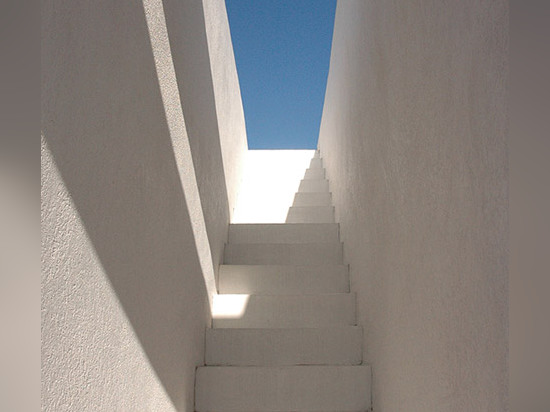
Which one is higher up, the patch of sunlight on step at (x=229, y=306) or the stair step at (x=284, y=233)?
the stair step at (x=284, y=233)

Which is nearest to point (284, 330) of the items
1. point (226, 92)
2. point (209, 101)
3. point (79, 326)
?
point (209, 101)

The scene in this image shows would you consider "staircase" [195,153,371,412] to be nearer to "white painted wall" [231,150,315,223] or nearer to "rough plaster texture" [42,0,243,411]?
"rough plaster texture" [42,0,243,411]

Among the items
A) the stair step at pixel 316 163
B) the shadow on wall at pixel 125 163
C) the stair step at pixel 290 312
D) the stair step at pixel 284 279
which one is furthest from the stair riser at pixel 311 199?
the shadow on wall at pixel 125 163

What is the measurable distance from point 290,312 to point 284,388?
49 cm

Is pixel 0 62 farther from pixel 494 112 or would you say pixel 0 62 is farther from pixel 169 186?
pixel 169 186

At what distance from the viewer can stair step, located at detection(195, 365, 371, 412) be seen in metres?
2.11

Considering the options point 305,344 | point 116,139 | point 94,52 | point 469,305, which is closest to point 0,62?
point 94,52

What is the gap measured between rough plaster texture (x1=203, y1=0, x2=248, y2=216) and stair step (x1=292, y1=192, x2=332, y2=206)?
0.53m

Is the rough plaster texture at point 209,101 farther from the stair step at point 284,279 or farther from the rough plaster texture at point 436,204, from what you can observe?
the rough plaster texture at point 436,204

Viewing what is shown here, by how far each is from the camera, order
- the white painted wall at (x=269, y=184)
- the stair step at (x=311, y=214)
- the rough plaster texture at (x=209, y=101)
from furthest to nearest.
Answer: the white painted wall at (x=269, y=184) → the stair step at (x=311, y=214) → the rough plaster texture at (x=209, y=101)

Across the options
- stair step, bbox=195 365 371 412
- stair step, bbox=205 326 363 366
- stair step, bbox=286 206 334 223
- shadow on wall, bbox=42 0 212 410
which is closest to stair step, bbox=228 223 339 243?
stair step, bbox=286 206 334 223

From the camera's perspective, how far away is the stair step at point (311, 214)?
3.85 metres

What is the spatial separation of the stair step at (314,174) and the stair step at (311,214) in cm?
105

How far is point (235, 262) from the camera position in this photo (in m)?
3.17
